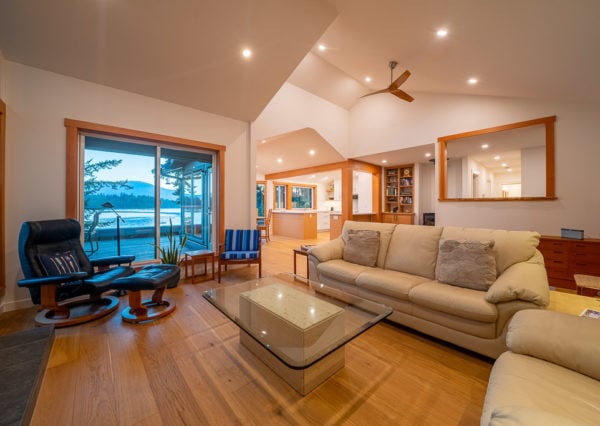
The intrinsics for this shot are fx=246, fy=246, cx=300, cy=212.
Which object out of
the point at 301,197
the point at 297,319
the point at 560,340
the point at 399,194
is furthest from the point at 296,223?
the point at 560,340

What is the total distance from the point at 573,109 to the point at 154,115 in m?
6.28

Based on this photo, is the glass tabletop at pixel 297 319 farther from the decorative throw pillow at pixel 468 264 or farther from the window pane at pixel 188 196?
the window pane at pixel 188 196

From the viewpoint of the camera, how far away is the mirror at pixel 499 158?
4.11 metres

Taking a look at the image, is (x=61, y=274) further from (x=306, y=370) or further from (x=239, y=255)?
(x=306, y=370)

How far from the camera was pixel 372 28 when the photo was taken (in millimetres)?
3283

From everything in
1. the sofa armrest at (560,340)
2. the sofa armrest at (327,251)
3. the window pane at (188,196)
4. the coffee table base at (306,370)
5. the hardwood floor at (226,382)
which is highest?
the window pane at (188,196)

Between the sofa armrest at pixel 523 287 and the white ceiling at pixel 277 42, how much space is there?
216 centimetres

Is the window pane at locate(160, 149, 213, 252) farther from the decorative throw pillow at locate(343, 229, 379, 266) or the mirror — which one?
the mirror

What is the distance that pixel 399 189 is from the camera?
8.16 metres

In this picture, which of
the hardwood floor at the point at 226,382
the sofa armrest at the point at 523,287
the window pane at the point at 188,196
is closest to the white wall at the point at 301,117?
the window pane at the point at 188,196

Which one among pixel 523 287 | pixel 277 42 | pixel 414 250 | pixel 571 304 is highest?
pixel 277 42

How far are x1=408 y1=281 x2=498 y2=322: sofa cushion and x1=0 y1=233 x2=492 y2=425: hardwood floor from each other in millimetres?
367

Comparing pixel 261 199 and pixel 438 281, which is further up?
pixel 261 199

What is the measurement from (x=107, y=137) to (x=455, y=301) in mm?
4478
